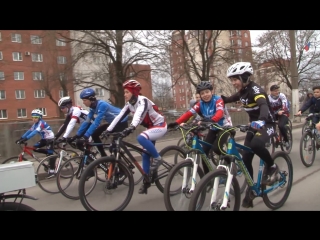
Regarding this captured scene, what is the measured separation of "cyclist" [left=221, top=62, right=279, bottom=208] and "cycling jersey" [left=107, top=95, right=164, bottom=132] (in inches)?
55.6

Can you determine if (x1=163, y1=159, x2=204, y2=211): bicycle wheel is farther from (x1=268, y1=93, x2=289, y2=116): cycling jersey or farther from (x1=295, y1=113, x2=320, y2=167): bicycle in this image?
(x1=268, y1=93, x2=289, y2=116): cycling jersey

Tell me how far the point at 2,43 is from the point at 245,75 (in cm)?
1547

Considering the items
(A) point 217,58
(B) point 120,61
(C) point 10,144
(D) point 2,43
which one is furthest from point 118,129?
(A) point 217,58

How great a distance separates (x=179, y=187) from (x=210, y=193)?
1.99ft

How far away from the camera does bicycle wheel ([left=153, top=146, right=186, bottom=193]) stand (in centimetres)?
514

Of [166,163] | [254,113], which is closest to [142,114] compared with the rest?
[166,163]

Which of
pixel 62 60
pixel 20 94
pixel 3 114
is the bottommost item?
pixel 3 114

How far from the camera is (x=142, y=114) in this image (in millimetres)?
4980

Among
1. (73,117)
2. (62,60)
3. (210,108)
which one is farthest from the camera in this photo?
(62,60)

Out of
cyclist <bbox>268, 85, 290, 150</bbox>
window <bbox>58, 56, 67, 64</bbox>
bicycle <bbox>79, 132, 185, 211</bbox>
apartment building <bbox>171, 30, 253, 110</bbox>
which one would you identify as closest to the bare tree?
apartment building <bbox>171, 30, 253, 110</bbox>

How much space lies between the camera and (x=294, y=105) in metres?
20.0

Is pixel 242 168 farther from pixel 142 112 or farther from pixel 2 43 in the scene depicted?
pixel 2 43

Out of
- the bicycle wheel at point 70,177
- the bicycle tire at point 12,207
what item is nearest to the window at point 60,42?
the bicycle wheel at point 70,177

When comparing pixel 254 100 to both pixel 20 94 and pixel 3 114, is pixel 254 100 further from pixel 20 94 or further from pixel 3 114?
pixel 20 94
